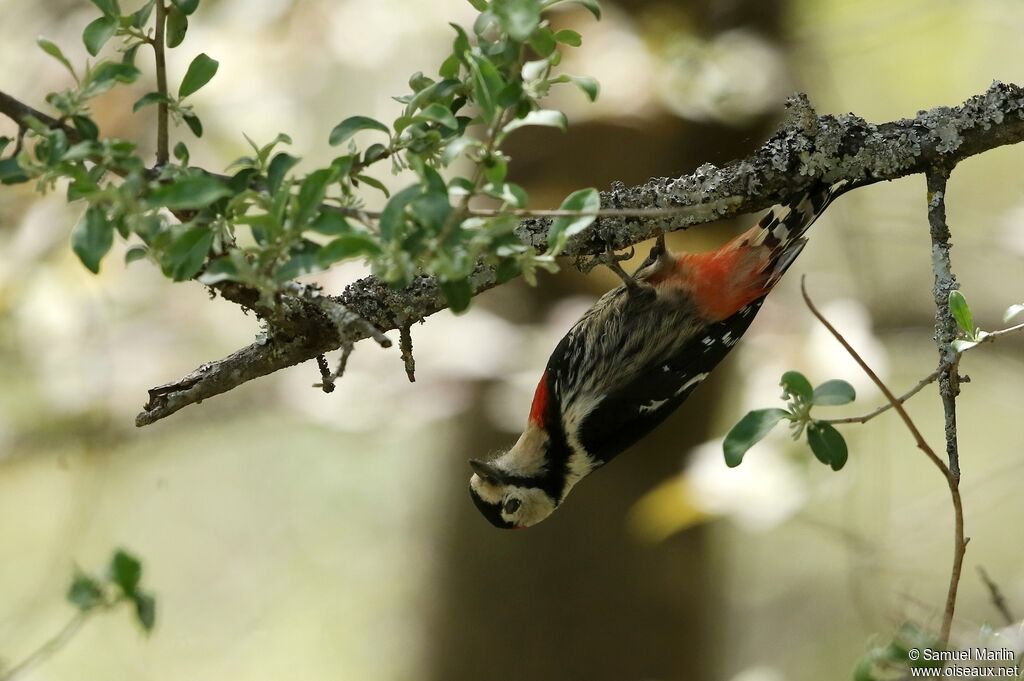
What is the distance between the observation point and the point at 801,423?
5.25 feet

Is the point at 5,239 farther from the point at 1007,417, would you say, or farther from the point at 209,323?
the point at 1007,417

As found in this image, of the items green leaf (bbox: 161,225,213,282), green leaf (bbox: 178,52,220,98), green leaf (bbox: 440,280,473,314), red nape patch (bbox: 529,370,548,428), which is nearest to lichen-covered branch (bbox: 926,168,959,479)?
green leaf (bbox: 440,280,473,314)

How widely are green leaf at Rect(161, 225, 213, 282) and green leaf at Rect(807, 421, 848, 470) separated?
971mm

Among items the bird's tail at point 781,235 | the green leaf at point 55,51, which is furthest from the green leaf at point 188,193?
the bird's tail at point 781,235

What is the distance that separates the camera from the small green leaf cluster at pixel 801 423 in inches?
61.0

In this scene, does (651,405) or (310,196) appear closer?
(310,196)

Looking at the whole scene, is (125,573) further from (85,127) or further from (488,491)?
(488,491)

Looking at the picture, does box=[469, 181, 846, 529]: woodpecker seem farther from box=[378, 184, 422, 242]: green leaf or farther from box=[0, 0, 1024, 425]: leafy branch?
box=[378, 184, 422, 242]: green leaf

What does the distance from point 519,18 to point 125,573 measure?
0.89 meters

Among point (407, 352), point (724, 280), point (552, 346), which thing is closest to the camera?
point (407, 352)

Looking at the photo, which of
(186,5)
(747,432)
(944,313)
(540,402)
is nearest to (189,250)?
(186,5)

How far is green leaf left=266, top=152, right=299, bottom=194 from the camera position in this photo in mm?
1333

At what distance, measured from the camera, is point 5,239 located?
3.94 meters

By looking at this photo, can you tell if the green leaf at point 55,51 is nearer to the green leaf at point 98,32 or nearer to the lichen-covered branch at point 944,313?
the green leaf at point 98,32
